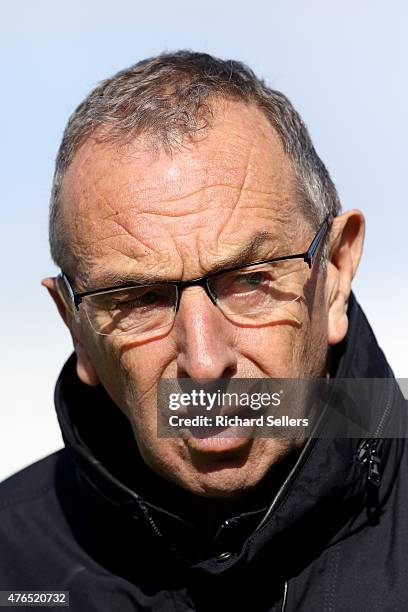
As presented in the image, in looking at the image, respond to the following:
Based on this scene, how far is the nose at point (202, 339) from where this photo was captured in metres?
3.14

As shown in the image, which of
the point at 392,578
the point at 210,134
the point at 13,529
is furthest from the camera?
the point at 13,529

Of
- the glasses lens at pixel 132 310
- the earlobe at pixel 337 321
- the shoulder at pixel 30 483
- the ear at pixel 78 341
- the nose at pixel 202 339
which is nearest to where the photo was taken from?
the nose at pixel 202 339

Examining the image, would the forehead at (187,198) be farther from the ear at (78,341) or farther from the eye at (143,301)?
the ear at (78,341)

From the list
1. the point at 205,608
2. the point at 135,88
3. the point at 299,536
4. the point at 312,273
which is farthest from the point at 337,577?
the point at 135,88

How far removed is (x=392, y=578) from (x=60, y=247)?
1618 mm

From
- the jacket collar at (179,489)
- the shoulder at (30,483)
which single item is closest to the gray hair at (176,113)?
the jacket collar at (179,489)

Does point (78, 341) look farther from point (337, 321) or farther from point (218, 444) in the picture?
point (337, 321)

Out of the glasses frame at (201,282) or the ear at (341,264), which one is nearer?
the glasses frame at (201,282)

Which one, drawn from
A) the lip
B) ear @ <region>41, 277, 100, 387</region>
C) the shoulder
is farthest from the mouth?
the shoulder

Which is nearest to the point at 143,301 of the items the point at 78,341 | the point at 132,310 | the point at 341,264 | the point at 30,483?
the point at 132,310

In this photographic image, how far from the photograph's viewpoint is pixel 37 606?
368 cm

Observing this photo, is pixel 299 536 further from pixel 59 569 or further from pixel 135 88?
pixel 135 88

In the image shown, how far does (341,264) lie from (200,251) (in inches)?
25.7

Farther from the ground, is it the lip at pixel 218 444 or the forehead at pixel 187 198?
the forehead at pixel 187 198
